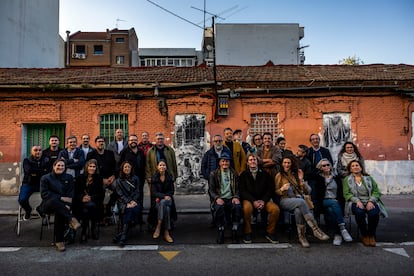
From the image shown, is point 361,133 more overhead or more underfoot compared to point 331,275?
more overhead

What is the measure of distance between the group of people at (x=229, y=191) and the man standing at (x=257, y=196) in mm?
17

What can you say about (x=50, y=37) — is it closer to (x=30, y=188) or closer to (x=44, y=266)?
(x=30, y=188)

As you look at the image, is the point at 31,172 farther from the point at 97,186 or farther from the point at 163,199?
the point at 163,199

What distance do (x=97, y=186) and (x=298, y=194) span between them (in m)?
3.76

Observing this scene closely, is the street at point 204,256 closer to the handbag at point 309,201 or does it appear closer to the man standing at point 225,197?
the man standing at point 225,197

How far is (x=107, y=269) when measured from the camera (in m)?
4.25

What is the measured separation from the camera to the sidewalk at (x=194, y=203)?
26.9 ft

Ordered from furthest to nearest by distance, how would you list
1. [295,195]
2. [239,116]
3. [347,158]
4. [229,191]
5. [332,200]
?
[239,116] → [347,158] → [229,191] → [295,195] → [332,200]

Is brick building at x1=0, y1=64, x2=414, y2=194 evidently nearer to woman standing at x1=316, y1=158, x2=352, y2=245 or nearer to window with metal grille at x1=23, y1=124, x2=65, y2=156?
window with metal grille at x1=23, y1=124, x2=65, y2=156

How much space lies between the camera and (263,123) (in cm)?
1115

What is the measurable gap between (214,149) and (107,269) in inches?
129

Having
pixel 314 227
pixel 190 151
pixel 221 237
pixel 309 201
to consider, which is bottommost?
pixel 221 237

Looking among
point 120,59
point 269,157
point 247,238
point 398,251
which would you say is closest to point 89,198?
point 247,238

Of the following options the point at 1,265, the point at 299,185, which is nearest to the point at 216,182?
the point at 299,185
